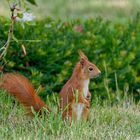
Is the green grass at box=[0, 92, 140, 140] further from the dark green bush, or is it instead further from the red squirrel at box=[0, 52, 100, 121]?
the dark green bush

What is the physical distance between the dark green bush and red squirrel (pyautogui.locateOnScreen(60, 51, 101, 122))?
100 centimetres

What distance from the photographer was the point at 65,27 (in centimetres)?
769

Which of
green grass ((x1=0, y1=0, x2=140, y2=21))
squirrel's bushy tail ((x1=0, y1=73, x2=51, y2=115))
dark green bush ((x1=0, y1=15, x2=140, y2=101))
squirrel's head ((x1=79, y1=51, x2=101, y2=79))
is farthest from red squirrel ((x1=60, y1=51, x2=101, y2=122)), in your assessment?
green grass ((x1=0, y1=0, x2=140, y2=21))

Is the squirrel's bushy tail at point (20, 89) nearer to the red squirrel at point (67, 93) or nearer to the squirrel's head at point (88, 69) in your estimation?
the red squirrel at point (67, 93)

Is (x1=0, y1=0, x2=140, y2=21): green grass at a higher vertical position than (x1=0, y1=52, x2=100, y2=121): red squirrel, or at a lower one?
lower

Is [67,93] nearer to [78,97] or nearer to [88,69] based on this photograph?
[78,97]

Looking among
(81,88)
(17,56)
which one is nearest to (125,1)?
(17,56)

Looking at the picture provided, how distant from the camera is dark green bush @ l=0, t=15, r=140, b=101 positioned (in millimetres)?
6938

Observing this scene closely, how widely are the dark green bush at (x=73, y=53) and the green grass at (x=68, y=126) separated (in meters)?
0.61

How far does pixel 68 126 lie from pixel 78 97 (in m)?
0.23

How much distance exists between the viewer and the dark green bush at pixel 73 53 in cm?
694

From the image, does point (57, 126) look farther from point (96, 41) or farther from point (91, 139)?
point (96, 41)

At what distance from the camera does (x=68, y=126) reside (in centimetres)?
543

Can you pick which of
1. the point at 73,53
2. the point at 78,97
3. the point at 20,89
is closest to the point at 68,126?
the point at 78,97
